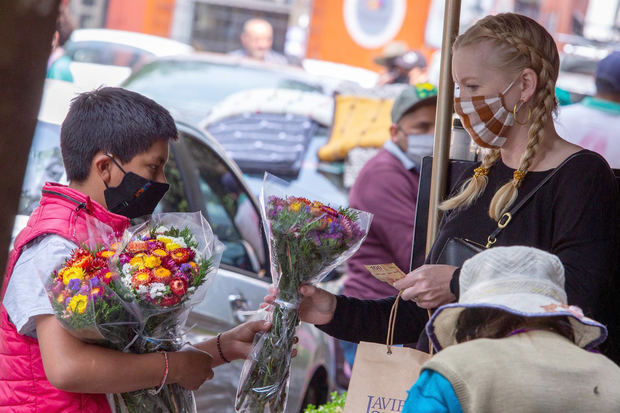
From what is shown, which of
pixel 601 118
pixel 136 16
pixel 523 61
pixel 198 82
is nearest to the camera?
pixel 523 61

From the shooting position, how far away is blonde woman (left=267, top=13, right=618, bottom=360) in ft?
7.31

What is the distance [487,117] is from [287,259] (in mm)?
692

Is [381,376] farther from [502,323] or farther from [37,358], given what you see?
[37,358]

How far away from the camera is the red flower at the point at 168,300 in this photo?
7.36ft

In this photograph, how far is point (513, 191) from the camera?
2393 millimetres

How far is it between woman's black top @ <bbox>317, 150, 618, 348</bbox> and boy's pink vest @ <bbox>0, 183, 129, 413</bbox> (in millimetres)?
1031

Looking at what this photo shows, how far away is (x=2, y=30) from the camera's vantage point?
5.75 feet

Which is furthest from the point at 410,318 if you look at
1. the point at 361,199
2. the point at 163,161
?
the point at 361,199

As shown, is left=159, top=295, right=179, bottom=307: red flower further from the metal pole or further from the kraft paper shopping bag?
the metal pole

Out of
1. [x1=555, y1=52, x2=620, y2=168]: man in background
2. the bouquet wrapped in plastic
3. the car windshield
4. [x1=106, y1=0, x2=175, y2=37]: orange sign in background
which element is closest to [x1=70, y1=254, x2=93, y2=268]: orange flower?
the bouquet wrapped in plastic

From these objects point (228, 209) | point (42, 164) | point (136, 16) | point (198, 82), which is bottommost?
point (228, 209)

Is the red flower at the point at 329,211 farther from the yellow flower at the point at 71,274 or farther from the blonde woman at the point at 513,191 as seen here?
the yellow flower at the point at 71,274

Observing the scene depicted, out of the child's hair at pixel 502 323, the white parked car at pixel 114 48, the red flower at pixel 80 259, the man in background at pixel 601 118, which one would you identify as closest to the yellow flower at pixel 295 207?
the red flower at pixel 80 259

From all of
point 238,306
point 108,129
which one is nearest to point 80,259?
point 108,129
